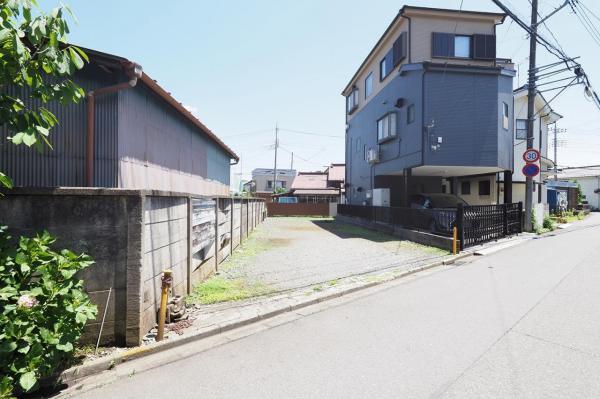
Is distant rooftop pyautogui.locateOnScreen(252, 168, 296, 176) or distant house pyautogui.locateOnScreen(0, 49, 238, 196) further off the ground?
distant rooftop pyautogui.locateOnScreen(252, 168, 296, 176)

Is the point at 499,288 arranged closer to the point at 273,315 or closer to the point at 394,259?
the point at 394,259

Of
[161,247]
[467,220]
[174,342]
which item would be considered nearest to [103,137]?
[161,247]

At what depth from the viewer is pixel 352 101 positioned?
2498cm

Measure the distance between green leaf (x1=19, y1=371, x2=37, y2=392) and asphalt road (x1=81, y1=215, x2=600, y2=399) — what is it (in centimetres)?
49

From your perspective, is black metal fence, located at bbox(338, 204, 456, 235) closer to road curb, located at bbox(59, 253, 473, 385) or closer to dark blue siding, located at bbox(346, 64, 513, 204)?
dark blue siding, located at bbox(346, 64, 513, 204)

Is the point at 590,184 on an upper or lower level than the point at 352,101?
lower

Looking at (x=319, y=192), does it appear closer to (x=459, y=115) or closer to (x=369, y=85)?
(x=369, y=85)

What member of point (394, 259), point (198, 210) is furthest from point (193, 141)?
point (394, 259)

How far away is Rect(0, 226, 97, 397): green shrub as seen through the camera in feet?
8.98

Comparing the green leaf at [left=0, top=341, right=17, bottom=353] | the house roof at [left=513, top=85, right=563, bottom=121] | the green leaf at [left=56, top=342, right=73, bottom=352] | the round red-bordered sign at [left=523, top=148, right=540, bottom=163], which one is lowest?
the green leaf at [left=56, top=342, right=73, bottom=352]

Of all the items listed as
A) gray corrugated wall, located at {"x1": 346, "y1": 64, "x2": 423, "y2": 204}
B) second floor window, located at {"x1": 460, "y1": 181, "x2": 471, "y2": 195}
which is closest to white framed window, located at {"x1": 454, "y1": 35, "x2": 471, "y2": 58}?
gray corrugated wall, located at {"x1": 346, "y1": 64, "x2": 423, "y2": 204}

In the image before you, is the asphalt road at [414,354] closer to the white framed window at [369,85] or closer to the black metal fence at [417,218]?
the black metal fence at [417,218]

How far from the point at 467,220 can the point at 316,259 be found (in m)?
5.43

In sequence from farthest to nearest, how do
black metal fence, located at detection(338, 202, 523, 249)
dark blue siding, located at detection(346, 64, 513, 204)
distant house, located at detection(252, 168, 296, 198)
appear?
1. distant house, located at detection(252, 168, 296, 198)
2. dark blue siding, located at detection(346, 64, 513, 204)
3. black metal fence, located at detection(338, 202, 523, 249)
